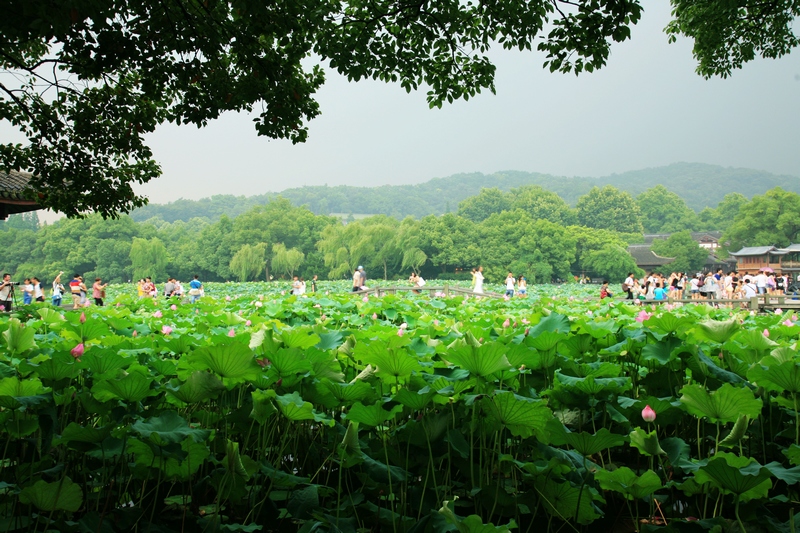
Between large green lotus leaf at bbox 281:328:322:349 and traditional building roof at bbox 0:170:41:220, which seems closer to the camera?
large green lotus leaf at bbox 281:328:322:349

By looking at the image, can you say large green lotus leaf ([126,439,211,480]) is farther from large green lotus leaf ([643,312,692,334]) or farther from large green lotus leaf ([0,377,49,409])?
large green lotus leaf ([643,312,692,334])

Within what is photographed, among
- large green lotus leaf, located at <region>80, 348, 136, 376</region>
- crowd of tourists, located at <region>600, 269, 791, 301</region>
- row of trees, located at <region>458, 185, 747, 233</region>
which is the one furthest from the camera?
row of trees, located at <region>458, 185, 747, 233</region>

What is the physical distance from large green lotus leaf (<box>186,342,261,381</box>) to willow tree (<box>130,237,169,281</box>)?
53.9m

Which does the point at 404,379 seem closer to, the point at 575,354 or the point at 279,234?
the point at 575,354

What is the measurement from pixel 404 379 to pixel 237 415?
0.45m

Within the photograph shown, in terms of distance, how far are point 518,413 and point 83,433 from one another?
0.98 meters

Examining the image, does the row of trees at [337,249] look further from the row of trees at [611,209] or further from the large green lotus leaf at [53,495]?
the large green lotus leaf at [53,495]

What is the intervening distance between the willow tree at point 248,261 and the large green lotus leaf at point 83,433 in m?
52.9

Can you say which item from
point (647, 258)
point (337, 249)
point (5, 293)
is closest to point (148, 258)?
point (337, 249)

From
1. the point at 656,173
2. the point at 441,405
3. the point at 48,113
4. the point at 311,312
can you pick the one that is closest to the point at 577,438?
the point at 441,405

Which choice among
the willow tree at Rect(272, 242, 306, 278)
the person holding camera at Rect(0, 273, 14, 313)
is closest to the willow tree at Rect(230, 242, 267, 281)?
the willow tree at Rect(272, 242, 306, 278)

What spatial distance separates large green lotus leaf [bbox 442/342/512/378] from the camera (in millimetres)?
1565

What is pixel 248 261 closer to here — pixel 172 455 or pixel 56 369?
pixel 56 369

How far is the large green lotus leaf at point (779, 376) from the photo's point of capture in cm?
154
